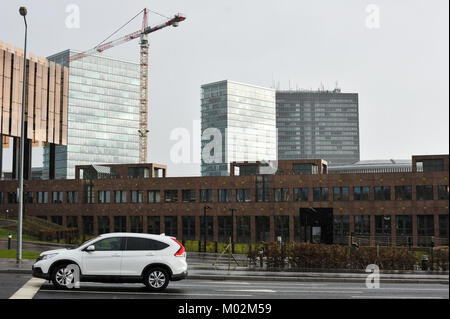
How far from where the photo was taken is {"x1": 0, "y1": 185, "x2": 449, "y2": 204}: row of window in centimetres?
5950

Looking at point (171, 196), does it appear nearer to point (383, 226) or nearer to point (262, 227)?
point (262, 227)

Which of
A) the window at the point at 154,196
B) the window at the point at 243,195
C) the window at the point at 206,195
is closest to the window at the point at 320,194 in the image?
the window at the point at 243,195

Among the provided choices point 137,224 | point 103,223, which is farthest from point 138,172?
point 103,223

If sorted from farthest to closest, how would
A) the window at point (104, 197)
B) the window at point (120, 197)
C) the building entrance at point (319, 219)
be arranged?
the window at point (104, 197) < the window at point (120, 197) < the building entrance at point (319, 219)

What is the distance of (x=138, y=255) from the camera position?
16.8m

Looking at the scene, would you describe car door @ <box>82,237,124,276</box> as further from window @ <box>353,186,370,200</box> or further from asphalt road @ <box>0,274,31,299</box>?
window @ <box>353,186,370,200</box>

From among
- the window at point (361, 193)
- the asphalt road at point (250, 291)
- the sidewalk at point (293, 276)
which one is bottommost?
the sidewalk at point (293, 276)

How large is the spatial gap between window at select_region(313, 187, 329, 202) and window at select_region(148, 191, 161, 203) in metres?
21.1

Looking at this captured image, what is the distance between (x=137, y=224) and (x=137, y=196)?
380 centimetres

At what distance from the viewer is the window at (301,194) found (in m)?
64.0

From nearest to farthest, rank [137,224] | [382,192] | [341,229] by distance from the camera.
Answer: [382,192], [341,229], [137,224]

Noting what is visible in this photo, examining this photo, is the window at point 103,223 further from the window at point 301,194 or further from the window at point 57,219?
the window at point 301,194

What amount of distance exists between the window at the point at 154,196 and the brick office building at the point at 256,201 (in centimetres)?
13

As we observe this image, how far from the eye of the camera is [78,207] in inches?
2945
